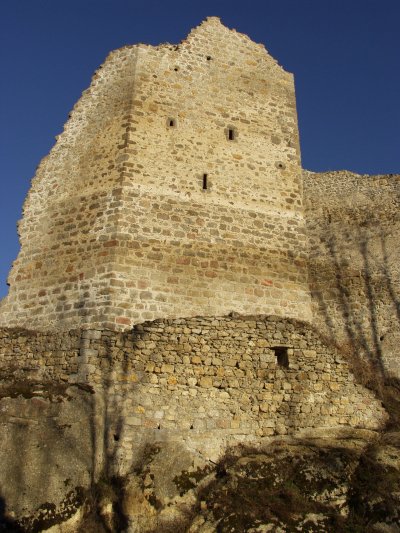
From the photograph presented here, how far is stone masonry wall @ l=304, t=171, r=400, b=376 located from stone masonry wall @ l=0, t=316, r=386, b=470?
290cm

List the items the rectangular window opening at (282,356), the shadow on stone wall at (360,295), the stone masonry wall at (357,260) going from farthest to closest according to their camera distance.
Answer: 1. the stone masonry wall at (357,260)
2. the shadow on stone wall at (360,295)
3. the rectangular window opening at (282,356)

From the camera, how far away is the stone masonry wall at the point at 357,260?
13695mm

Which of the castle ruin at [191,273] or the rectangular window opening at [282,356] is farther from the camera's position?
the rectangular window opening at [282,356]

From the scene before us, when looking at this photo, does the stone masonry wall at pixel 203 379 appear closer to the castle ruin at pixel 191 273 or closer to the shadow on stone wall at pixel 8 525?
the castle ruin at pixel 191 273

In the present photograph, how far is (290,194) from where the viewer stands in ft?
43.6

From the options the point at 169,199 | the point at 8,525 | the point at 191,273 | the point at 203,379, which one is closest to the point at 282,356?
the point at 203,379

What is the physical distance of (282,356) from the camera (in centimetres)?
1107

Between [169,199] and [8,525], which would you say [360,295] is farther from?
[8,525]

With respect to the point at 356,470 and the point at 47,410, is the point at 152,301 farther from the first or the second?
the point at 356,470

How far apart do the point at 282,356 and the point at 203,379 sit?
5.94 feet

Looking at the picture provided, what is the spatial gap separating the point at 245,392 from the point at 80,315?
3.50 metres

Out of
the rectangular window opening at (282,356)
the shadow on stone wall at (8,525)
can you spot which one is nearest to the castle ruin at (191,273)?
the rectangular window opening at (282,356)

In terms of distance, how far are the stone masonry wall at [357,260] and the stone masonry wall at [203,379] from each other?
290cm

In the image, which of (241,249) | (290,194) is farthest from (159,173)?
(290,194)
